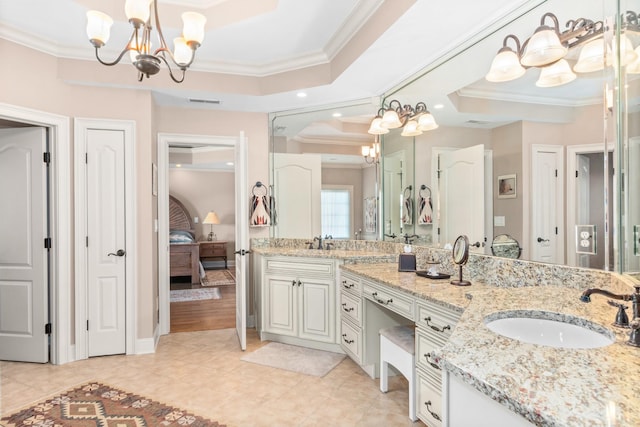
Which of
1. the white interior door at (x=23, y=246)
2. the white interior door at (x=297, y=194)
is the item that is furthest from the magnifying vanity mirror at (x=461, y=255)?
the white interior door at (x=23, y=246)

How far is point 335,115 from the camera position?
12.8ft

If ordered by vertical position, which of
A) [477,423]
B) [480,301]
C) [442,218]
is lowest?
[477,423]

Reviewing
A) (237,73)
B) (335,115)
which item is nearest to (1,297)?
(237,73)

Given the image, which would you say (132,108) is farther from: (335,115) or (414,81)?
(414,81)

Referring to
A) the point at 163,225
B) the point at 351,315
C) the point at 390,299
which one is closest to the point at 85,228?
the point at 163,225

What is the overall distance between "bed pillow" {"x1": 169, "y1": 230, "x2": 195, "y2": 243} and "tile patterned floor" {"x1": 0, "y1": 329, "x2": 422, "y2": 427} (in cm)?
418

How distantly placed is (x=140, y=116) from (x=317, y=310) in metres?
2.49

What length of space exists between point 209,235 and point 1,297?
563 centimetres

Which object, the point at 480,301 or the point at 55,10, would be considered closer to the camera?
the point at 480,301

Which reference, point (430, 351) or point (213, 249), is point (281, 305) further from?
point (213, 249)

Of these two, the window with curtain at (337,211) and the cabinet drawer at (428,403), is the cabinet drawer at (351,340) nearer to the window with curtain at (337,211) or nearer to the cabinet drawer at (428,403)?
the cabinet drawer at (428,403)

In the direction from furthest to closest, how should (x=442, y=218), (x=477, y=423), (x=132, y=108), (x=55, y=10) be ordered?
(x=132, y=108)
(x=442, y=218)
(x=55, y=10)
(x=477, y=423)

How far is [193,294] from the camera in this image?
228 inches

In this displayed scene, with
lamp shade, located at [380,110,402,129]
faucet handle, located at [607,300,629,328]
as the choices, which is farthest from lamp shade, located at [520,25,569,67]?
lamp shade, located at [380,110,402,129]
